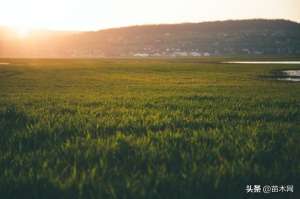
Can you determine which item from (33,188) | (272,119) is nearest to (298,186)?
(33,188)

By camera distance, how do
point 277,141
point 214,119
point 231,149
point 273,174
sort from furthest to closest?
point 214,119
point 277,141
point 231,149
point 273,174

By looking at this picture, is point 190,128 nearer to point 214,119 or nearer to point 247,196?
point 214,119

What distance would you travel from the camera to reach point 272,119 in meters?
9.50

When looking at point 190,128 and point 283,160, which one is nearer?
point 283,160

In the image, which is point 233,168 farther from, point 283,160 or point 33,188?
point 33,188

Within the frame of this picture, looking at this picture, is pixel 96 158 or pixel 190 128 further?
pixel 190 128

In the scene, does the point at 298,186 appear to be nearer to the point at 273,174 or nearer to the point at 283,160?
the point at 273,174

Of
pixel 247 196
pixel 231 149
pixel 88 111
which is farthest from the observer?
pixel 88 111

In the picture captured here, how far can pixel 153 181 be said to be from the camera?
173 inches

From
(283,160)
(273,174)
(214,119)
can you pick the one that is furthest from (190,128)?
(273,174)

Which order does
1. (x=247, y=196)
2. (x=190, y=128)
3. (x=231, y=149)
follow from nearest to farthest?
(x=247, y=196) → (x=231, y=149) → (x=190, y=128)

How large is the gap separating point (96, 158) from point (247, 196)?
248 cm

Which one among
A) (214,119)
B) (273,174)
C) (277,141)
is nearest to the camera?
(273,174)

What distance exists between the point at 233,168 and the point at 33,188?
9.07ft
